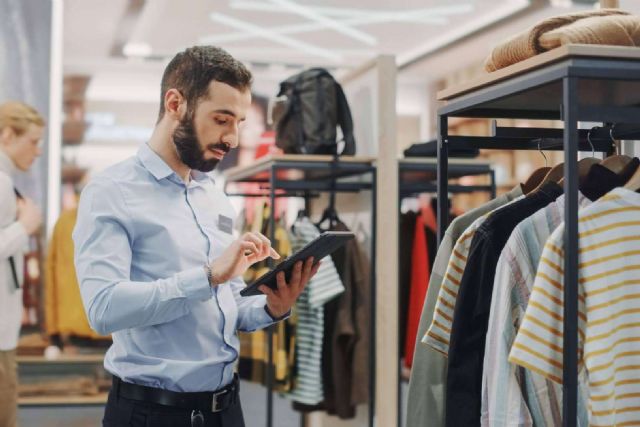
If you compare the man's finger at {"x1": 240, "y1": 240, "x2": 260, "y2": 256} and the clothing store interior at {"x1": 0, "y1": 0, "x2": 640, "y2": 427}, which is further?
the man's finger at {"x1": 240, "y1": 240, "x2": 260, "y2": 256}

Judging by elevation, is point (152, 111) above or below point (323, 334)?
above

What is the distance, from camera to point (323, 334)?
3.93 meters

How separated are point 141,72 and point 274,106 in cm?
585

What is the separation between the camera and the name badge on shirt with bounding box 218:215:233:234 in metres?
2.09

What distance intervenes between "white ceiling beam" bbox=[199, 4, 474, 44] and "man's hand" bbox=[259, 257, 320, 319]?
6.05m

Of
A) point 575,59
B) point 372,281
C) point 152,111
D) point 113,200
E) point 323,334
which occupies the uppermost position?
point 152,111

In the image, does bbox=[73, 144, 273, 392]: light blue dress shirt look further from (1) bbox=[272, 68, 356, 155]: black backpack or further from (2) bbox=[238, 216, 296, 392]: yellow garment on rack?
(1) bbox=[272, 68, 356, 155]: black backpack

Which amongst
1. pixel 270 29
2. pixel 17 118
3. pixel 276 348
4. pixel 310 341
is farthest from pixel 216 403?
pixel 270 29

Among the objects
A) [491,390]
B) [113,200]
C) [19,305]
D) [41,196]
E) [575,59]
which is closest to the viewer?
[575,59]

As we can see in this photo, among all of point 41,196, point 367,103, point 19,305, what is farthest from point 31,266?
point 367,103

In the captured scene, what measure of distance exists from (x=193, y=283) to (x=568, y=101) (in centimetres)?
88

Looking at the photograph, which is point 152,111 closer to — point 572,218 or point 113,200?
point 113,200

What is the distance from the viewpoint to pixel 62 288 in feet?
18.8

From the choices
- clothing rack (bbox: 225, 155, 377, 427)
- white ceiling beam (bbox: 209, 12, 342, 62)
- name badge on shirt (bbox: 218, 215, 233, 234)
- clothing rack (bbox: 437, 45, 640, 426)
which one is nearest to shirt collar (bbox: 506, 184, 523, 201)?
clothing rack (bbox: 437, 45, 640, 426)
